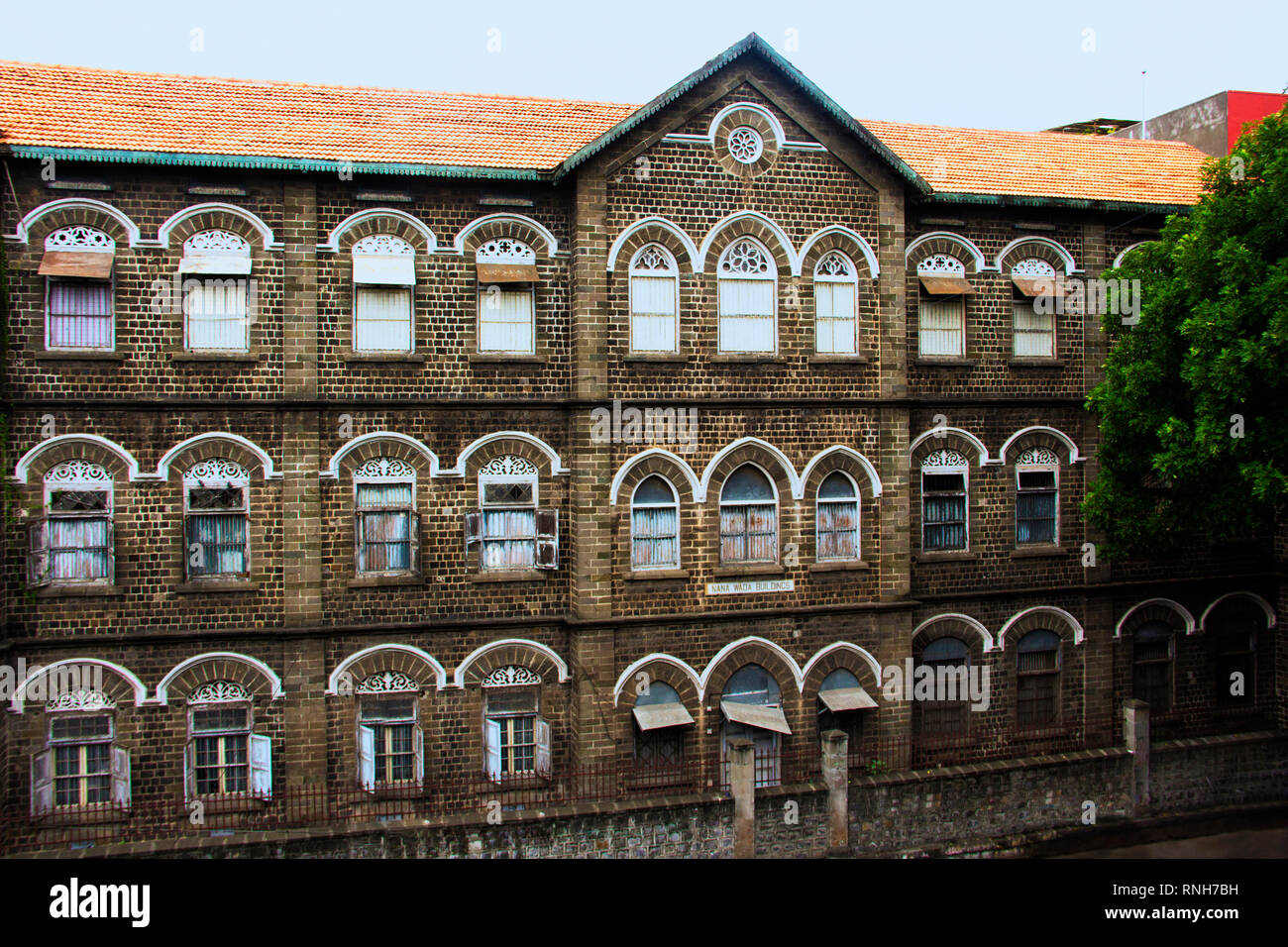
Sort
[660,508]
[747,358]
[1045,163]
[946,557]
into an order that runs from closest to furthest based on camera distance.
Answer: [660,508] → [747,358] → [946,557] → [1045,163]

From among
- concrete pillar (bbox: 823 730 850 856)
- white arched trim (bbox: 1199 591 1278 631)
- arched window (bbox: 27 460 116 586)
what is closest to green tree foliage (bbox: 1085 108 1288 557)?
white arched trim (bbox: 1199 591 1278 631)

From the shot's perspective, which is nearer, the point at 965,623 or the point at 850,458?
the point at 850,458

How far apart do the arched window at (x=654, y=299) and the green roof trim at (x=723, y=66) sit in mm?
1877

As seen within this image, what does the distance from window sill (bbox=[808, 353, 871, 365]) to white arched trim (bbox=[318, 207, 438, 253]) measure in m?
6.79

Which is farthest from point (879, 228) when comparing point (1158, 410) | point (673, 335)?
point (1158, 410)

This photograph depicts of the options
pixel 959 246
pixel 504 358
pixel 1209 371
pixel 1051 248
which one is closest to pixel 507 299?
pixel 504 358

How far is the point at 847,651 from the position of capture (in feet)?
58.0

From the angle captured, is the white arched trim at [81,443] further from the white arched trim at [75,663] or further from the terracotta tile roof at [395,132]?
the terracotta tile roof at [395,132]

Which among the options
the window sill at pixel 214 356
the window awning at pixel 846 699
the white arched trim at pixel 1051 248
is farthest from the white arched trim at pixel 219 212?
the white arched trim at pixel 1051 248

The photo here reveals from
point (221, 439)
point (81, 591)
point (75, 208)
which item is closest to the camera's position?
point (75, 208)

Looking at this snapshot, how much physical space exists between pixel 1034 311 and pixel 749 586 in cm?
789

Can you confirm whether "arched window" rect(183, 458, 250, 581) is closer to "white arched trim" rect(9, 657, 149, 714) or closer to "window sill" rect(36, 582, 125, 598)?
"window sill" rect(36, 582, 125, 598)

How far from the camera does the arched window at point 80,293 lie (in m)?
15.2

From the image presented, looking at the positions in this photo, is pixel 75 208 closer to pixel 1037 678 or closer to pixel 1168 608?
pixel 1037 678
